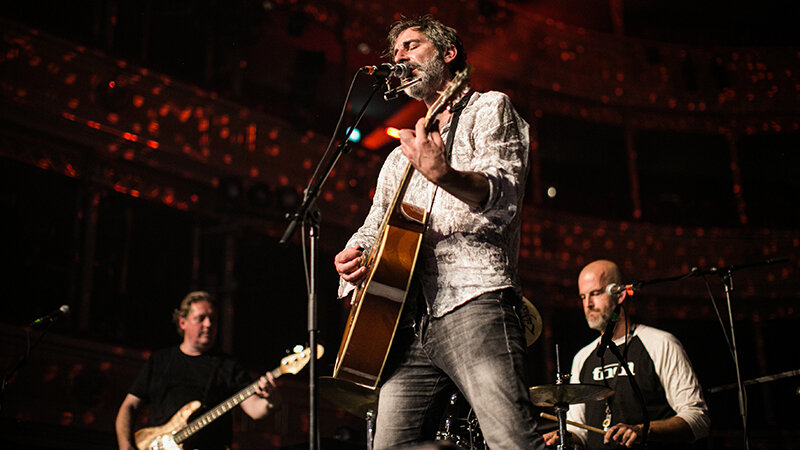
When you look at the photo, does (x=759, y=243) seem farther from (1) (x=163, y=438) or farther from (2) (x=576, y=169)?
(1) (x=163, y=438)

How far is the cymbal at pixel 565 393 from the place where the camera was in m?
4.24

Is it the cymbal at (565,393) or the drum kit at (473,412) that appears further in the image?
the cymbal at (565,393)

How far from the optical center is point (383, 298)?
97.4 inches

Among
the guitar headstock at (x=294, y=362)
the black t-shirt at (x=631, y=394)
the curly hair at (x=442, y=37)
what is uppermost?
the curly hair at (x=442, y=37)

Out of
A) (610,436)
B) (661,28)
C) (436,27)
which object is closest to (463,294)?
(436,27)

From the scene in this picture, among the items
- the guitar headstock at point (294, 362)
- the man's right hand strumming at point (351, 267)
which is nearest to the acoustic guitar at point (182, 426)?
the guitar headstock at point (294, 362)

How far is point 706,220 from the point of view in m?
14.7

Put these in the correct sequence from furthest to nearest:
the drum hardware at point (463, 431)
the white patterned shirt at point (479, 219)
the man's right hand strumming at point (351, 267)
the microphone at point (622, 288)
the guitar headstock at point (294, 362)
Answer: the guitar headstock at point (294, 362)
the drum hardware at point (463, 431)
the microphone at point (622, 288)
the man's right hand strumming at point (351, 267)
the white patterned shirt at point (479, 219)

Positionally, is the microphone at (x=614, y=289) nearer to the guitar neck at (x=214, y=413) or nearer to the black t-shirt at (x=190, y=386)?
the guitar neck at (x=214, y=413)

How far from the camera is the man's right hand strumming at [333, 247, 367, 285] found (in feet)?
8.46

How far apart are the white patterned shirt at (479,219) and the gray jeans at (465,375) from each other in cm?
6

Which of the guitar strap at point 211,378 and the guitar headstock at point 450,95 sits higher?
the guitar headstock at point 450,95

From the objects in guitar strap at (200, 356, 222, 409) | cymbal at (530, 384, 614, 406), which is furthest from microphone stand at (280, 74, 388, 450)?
guitar strap at (200, 356, 222, 409)

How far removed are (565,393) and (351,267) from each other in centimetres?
220
